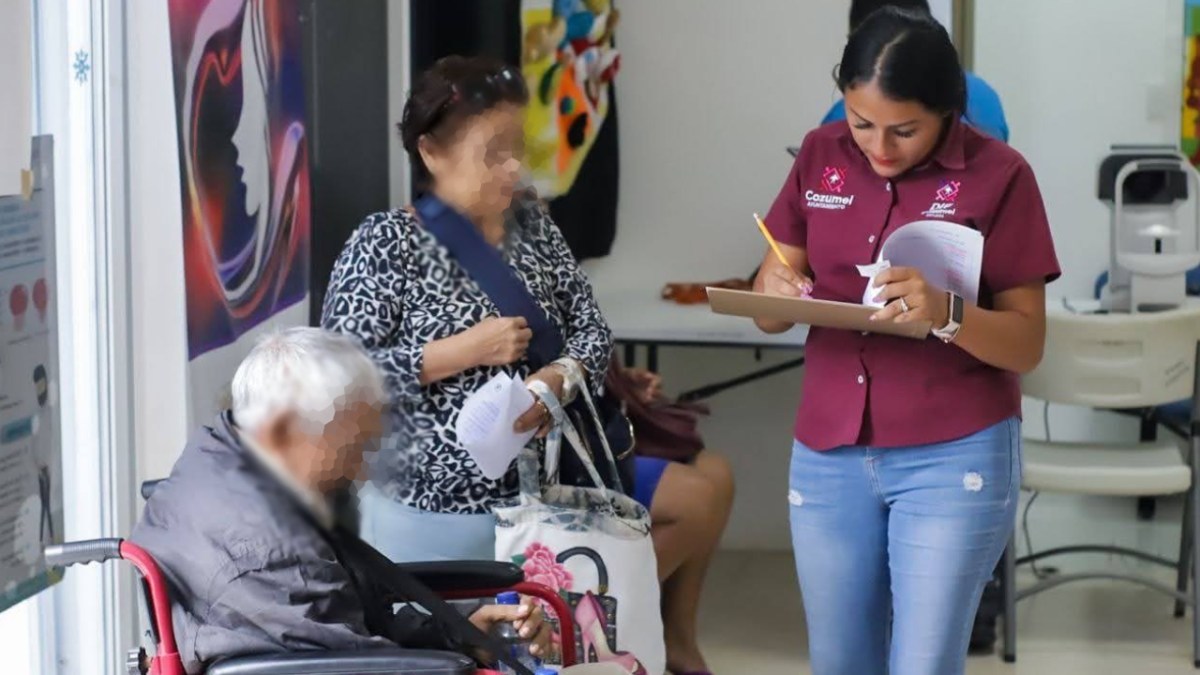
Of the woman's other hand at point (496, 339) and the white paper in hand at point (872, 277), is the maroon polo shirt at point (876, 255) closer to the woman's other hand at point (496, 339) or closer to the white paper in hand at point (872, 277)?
the white paper in hand at point (872, 277)

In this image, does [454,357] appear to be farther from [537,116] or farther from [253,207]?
[537,116]

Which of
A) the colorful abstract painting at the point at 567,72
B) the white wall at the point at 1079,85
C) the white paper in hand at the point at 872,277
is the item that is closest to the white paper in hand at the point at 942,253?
the white paper in hand at the point at 872,277

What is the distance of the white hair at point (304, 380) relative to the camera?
1.35 metres

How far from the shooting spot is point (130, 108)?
2.54m

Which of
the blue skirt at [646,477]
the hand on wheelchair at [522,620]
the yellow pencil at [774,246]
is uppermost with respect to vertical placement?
the yellow pencil at [774,246]

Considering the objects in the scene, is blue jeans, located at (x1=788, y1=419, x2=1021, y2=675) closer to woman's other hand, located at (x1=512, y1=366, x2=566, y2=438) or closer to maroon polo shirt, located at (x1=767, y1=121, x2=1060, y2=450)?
maroon polo shirt, located at (x1=767, y1=121, x2=1060, y2=450)

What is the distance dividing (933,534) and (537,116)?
7.50ft

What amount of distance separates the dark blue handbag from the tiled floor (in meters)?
1.11

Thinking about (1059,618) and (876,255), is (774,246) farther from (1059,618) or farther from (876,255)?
(1059,618)

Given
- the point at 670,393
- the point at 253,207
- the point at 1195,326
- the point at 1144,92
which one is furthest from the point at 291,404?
the point at 1144,92

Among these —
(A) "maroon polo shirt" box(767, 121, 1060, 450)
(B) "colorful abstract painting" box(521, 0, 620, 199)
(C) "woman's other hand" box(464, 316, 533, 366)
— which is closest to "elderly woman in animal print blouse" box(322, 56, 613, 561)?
(C) "woman's other hand" box(464, 316, 533, 366)

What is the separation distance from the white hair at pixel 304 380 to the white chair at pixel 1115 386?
243 cm

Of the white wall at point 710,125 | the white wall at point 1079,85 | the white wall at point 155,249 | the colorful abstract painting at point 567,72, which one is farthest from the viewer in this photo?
the white wall at point 1079,85

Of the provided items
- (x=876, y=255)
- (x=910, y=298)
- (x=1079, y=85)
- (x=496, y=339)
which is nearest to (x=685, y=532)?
(x=496, y=339)
